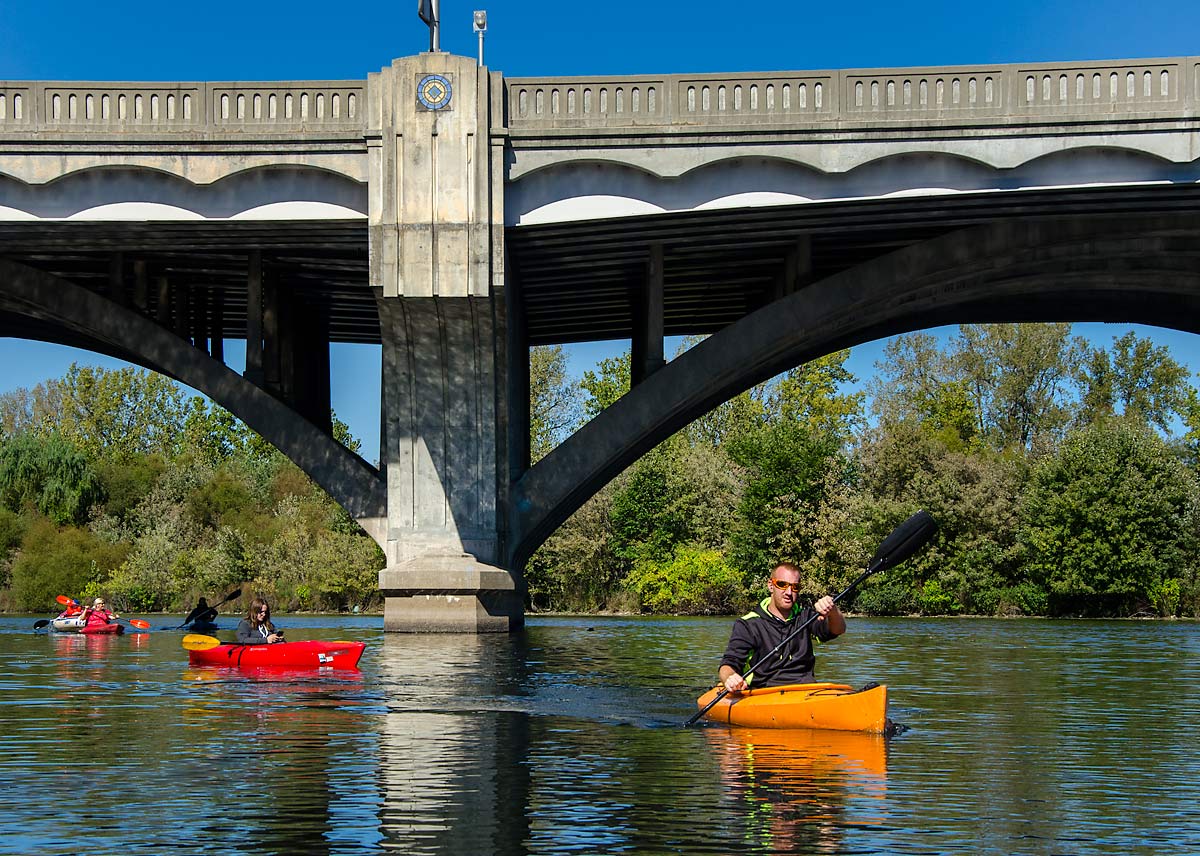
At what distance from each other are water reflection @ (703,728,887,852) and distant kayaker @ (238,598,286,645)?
10927 mm

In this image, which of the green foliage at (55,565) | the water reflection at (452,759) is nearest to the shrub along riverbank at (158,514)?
the green foliage at (55,565)

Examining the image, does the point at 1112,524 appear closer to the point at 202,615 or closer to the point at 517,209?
the point at 202,615

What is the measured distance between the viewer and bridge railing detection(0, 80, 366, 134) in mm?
28984

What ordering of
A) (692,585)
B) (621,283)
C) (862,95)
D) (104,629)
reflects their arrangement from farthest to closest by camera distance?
(692,585) → (104,629) → (621,283) → (862,95)

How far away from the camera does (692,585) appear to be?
2448 inches

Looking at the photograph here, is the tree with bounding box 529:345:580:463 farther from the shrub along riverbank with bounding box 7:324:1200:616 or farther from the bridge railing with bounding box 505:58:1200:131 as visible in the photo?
the bridge railing with bounding box 505:58:1200:131

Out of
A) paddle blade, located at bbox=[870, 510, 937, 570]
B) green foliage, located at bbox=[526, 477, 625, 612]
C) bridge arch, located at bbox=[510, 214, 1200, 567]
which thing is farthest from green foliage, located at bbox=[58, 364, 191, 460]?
paddle blade, located at bbox=[870, 510, 937, 570]

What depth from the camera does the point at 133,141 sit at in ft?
94.4

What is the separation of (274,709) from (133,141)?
51.8 ft

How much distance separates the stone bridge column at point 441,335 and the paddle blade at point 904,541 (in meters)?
13.4

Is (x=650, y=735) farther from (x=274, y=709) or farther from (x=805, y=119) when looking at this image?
(x=805, y=119)

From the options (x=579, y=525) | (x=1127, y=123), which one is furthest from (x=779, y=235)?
(x=579, y=525)

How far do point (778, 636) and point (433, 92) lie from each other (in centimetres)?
1728

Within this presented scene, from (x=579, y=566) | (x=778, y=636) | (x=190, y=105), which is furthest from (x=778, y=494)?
(x=778, y=636)
